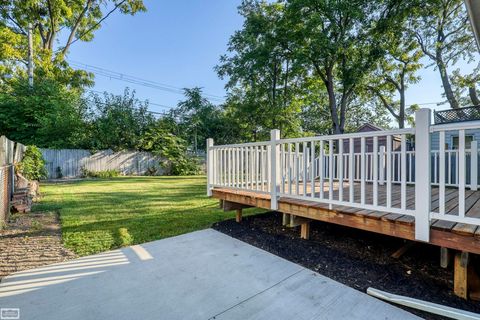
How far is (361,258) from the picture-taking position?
2752mm

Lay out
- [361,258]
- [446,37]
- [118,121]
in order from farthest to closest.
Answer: [118,121] → [446,37] → [361,258]

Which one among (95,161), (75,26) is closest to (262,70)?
(95,161)

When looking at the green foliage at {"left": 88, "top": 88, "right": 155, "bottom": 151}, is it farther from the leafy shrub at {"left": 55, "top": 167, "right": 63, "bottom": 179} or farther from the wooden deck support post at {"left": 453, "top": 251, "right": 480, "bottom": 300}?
the wooden deck support post at {"left": 453, "top": 251, "right": 480, "bottom": 300}

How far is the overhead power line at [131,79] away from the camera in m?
18.7

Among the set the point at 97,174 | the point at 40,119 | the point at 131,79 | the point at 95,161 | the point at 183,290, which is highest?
the point at 131,79

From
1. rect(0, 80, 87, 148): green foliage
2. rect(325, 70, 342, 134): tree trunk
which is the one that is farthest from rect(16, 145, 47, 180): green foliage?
rect(325, 70, 342, 134): tree trunk

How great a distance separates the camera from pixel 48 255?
2895 mm

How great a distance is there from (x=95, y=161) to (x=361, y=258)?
14784 millimetres

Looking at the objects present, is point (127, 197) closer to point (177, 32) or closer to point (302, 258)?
point (302, 258)

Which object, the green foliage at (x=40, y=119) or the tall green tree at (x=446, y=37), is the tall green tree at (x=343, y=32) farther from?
the green foliage at (x=40, y=119)

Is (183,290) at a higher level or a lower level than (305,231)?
lower

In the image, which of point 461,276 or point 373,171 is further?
point 373,171

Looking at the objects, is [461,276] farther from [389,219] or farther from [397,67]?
[397,67]

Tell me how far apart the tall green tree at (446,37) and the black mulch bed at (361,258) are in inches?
521
